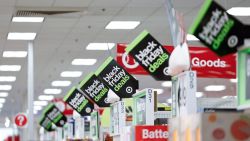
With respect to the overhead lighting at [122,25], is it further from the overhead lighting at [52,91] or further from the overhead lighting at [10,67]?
the overhead lighting at [52,91]

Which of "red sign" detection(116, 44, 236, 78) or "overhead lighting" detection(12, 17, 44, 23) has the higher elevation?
"overhead lighting" detection(12, 17, 44, 23)

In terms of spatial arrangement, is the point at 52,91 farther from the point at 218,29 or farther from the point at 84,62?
the point at 218,29

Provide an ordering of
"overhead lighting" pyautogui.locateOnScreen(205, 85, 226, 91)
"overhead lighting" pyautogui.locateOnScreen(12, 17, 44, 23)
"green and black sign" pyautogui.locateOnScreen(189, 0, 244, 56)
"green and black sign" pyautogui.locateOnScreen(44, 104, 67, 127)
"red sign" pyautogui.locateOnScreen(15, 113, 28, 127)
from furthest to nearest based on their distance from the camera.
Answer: "overhead lighting" pyautogui.locateOnScreen(205, 85, 226, 91) < "red sign" pyautogui.locateOnScreen(15, 113, 28, 127) < "green and black sign" pyautogui.locateOnScreen(44, 104, 67, 127) < "overhead lighting" pyautogui.locateOnScreen(12, 17, 44, 23) < "green and black sign" pyautogui.locateOnScreen(189, 0, 244, 56)

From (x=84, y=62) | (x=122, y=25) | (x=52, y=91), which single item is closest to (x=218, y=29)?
(x=122, y=25)

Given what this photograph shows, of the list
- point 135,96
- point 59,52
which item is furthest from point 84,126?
point 59,52

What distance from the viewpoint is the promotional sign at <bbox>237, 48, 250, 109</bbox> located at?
151 inches

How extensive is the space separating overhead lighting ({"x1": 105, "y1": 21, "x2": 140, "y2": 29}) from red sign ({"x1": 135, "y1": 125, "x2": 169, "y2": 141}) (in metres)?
7.10

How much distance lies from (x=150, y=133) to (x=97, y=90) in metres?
2.71

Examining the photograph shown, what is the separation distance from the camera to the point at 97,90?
8.86 m

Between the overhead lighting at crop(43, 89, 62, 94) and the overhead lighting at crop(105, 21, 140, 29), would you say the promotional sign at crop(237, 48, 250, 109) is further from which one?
the overhead lighting at crop(43, 89, 62, 94)

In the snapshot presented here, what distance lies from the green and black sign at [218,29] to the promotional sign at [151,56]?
2.37 m

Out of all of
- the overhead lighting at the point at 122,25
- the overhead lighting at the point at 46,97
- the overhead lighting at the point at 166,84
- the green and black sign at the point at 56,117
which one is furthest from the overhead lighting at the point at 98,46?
the overhead lighting at the point at 46,97

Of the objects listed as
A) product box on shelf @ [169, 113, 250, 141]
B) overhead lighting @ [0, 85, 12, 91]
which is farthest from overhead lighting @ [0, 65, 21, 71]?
product box on shelf @ [169, 113, 250, 141]

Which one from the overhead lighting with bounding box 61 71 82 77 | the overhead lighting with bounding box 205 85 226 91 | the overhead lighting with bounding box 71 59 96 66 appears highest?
the overhead lighting with bounding box 71 59 96 66
